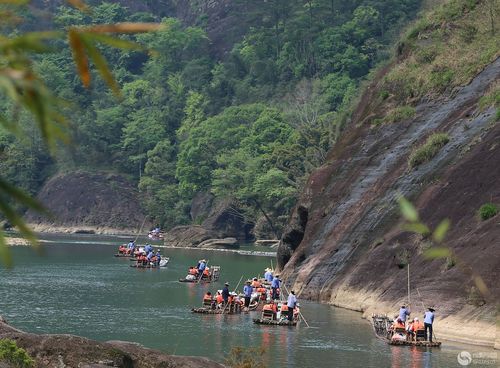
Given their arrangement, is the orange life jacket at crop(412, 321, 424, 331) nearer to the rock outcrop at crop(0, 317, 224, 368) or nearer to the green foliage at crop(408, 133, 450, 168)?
the rock outcrop at crop(0, 317, 224, 368)

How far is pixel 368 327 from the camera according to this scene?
142 ft

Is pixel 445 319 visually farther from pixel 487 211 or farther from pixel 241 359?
pixel 241 359

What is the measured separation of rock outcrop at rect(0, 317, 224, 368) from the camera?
21578 mm

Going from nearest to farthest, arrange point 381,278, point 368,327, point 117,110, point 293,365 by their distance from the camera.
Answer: point 293,365 → point 368,327 → point 381,278 → point 117,110

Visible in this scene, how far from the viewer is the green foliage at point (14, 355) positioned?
1941 cm

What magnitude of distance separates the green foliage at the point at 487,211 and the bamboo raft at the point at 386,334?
7081 millimetres

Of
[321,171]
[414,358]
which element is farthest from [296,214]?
[414,358]

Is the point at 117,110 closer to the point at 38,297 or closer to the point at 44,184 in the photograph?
the point at 44,184

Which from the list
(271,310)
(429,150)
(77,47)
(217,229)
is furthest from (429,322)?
(217,229)

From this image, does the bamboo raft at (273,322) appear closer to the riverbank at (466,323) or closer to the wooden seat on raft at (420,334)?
the riverbank at (466,323)

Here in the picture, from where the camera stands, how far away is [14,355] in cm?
1972

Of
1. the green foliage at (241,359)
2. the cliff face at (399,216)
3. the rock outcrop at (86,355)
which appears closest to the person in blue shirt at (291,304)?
the cliff face at (399,216)

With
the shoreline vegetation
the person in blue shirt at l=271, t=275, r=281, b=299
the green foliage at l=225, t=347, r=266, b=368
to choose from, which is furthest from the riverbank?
the green foliage at l=225, t=347, r=266, b=368

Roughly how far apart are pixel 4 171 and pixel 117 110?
22.1m
